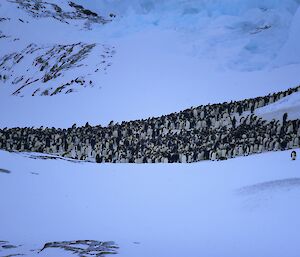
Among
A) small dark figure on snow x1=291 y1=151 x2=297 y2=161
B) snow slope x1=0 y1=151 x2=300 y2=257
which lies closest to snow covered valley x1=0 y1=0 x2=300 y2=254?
snow slope x1=0 y1=151 x2=300 y2=257

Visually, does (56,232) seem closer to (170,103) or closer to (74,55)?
(170,103)

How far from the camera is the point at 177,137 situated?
503 inches

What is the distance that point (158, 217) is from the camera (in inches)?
280

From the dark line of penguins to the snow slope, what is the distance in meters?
1.40

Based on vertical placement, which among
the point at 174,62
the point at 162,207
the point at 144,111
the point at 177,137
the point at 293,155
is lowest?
the point at 162,207

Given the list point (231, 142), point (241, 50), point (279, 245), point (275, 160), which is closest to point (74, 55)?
point (241, 50)

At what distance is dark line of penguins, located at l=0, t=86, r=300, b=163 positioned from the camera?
1062cm

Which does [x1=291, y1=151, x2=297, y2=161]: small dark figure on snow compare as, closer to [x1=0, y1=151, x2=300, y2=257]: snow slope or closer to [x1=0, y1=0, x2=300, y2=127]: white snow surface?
[x1=0, y1=151, x2=300, y2=257]: snow slope

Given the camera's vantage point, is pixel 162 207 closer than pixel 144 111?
Yes

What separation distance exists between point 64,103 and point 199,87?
6.73 meters

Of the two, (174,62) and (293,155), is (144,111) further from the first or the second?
(293,155)

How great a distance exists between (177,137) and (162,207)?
5507 mm

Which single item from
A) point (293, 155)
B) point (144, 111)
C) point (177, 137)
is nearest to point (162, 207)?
point (293, 155)

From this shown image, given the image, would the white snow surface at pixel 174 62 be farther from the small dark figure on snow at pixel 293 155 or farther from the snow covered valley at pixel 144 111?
the small dark figure on snow at pixel 293 155
